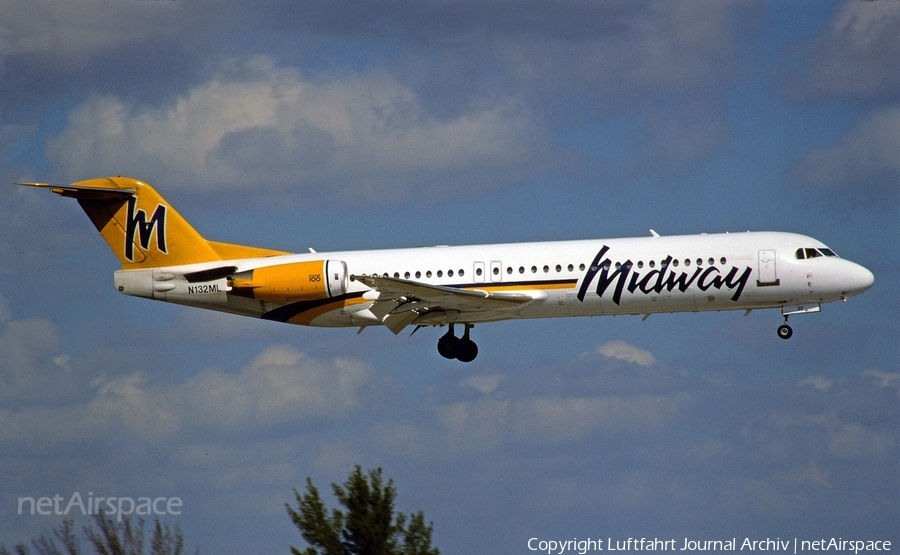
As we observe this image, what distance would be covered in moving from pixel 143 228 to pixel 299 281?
661cm

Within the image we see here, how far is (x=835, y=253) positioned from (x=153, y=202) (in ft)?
74.3

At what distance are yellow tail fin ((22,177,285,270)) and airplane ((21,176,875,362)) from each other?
48 mm

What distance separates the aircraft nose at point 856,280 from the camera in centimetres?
3662

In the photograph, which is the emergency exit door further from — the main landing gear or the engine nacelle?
the engine nacelle

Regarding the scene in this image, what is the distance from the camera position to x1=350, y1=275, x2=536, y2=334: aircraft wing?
36.0 metres

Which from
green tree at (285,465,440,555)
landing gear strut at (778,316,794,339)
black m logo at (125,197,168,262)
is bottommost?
green tree at (285,465,440,555)

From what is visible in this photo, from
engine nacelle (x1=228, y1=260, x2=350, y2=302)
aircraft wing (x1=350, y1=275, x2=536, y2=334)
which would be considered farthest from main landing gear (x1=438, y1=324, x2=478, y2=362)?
engine nacelle (x1=228, y1=260, x2=350, y2=302)

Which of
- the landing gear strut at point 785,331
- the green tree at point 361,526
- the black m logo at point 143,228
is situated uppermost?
the black m logo at point 143,228

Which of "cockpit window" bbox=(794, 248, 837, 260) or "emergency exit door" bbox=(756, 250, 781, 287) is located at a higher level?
"cockpit window" bbox=(794, 248, 837, 260)

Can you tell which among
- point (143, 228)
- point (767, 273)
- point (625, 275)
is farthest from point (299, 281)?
point (767, 273)

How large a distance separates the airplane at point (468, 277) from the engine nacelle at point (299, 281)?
0.03 metres

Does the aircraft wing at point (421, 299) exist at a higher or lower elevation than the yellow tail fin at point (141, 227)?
lower

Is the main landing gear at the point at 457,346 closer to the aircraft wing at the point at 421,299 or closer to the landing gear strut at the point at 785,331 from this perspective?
the aircraft wing at the point at 421,299

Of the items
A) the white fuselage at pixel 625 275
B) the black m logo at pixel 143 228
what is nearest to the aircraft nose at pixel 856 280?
the white fuselage at pixel 625 275
